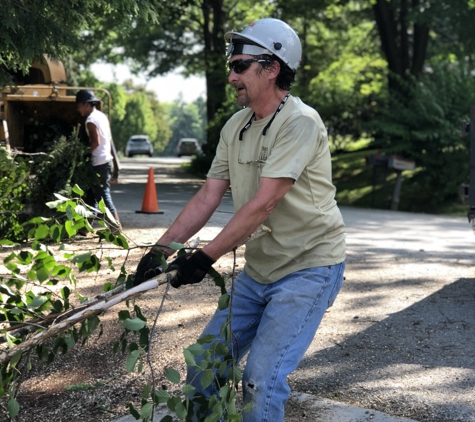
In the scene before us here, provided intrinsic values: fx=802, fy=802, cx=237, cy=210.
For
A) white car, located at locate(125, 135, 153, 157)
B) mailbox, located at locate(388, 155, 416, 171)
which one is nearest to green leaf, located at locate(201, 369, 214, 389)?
mailbox, located at locate(388, 155, 416, 171)

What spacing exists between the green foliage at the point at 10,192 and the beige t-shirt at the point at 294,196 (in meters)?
6.46

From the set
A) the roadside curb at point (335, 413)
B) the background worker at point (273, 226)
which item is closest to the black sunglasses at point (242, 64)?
the background worker at point (273, 226)

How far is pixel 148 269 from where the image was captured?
3170 mm

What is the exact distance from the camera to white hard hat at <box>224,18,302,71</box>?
125 inches

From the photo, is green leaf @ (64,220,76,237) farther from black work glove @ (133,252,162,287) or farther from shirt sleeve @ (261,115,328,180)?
shirt sleeve @ (261,115,328,180)

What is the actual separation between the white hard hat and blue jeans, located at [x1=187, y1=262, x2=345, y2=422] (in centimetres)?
87

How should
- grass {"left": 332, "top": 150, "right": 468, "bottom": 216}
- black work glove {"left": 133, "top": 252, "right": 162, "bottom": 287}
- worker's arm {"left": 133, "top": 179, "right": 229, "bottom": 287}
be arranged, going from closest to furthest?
black work glove {"left": 133, "top": 252, "right": 162, "bottom": 287}
worker's arm {"left": 133, "top": 179, "right": 229, "bottom": 287}
grass {"left": 332, "top": 150, "right": 468, "bottom": 216}

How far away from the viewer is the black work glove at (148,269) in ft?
10.3

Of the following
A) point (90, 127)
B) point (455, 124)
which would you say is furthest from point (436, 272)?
point (455, 124)

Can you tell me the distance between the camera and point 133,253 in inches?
335

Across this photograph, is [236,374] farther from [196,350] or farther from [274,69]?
[274,69]

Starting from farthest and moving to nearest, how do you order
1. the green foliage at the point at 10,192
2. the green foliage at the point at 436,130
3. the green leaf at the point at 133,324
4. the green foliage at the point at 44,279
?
the green foliage at the point at 436,130 < the green foliage at the point at 10,192 < the green foliage at the point at 44,279 < the green leaf at the point at 133,324

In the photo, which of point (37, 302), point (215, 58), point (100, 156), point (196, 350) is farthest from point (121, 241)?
point (215, 58)

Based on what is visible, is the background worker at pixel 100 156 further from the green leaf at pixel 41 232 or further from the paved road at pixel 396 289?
the green leaf at pixel 41 232
